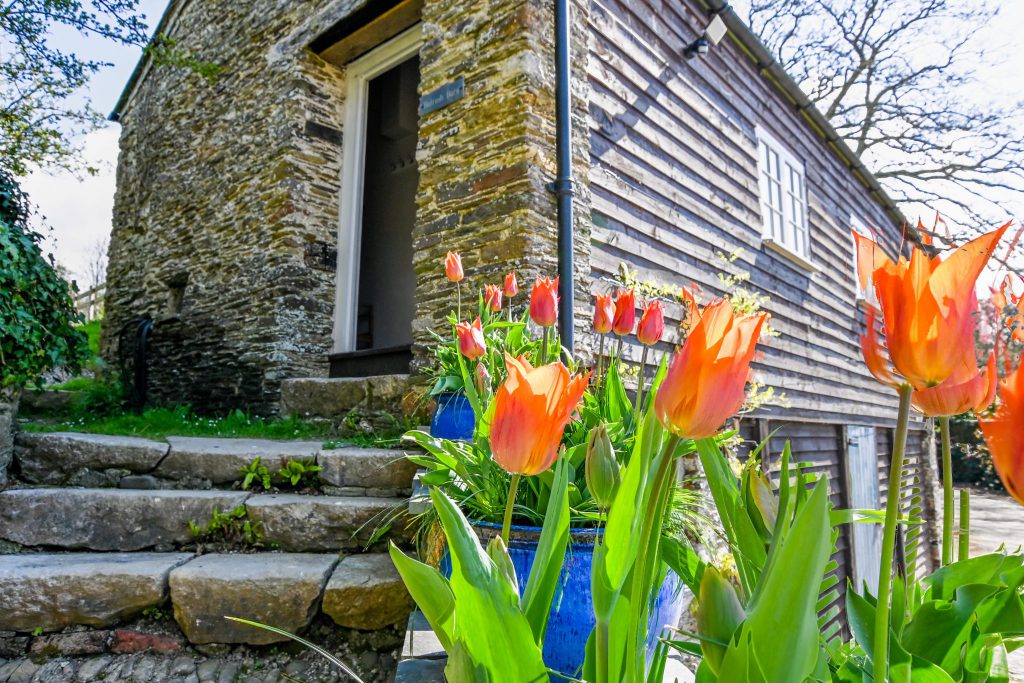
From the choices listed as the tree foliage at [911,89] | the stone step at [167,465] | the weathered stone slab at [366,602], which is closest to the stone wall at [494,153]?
the stone step at [167,465]

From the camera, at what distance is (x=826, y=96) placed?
459 inches

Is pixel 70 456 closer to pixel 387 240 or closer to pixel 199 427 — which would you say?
pixel 199 427

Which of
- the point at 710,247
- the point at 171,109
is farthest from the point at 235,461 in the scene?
the point at 171,109

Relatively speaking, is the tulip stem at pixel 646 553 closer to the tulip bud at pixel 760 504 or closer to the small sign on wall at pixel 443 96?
the tulip bud at pixel 760 504

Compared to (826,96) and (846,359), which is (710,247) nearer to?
(846,359)

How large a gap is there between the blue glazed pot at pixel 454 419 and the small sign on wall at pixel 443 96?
181 centimetres

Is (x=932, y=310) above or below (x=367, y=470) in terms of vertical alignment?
above

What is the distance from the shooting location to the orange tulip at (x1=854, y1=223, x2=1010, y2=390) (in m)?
0.42

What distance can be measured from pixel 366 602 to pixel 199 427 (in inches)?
96.4

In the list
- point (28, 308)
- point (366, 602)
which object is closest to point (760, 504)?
point (366, 602)

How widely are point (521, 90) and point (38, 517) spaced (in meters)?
2.71

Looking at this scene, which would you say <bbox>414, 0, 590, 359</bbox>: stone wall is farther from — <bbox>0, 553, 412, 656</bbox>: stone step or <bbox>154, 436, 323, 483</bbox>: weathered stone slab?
<bbox>0, 553, 412, 656</bbox>: stone step

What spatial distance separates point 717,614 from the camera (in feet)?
1.59

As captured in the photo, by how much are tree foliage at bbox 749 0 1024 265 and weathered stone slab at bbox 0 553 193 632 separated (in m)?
11.7
